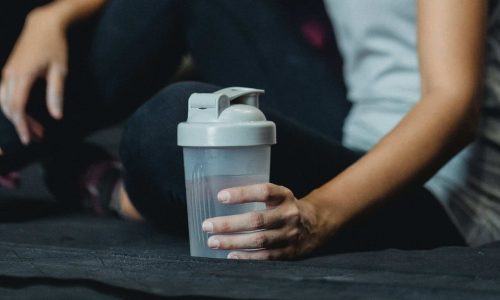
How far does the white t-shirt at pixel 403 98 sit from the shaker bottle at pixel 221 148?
1.16ft

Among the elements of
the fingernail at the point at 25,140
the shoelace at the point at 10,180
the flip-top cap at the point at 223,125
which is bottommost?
the shoelace at the point at 10,180

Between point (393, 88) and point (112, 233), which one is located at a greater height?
point (393, 88)

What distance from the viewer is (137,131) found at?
1068mm

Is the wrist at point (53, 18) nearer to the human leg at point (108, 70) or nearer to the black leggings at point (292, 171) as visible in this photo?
the human leg at point (108, 70)

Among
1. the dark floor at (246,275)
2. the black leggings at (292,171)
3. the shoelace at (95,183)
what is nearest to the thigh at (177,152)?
the black leggings at (292,171)

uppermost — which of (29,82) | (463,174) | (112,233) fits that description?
(29,82)

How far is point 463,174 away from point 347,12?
287 millimetres

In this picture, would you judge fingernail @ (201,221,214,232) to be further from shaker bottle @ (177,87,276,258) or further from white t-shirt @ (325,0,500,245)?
white t-shirt @ (325,0,500,245)

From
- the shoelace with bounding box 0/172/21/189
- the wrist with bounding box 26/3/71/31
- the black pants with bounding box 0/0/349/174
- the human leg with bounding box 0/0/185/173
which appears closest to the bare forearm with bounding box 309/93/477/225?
the black pants with bounding box 0/0/349/174

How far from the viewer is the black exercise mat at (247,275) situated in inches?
29.3

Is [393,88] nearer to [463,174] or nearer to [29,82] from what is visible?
[463,174]

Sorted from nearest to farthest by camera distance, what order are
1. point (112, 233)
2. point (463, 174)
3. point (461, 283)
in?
1. point (461, 283)
2. point (463, 174)
3. point (112, 233)

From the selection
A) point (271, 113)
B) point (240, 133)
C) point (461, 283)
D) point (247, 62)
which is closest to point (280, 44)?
point (247, 62)

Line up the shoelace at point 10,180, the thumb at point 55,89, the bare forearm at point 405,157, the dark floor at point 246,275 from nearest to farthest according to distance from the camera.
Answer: the dark floor at point 246,275 < the bare forearm at point 405,157 < the thumb at point 55,89 < the shoelace at point 10,180
